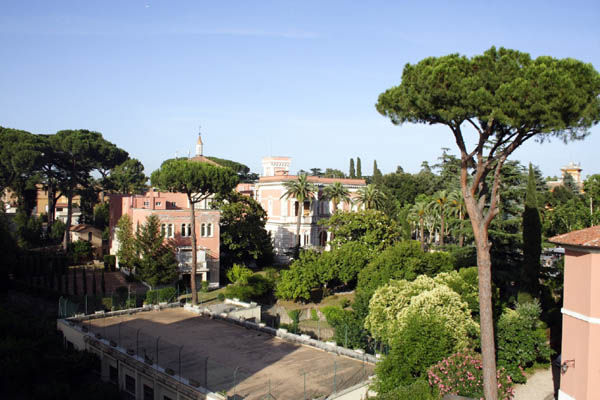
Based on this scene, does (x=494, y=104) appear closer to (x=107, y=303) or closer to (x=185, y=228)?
(x=107, y=303)

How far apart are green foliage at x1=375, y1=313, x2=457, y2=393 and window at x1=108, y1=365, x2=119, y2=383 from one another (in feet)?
36.5

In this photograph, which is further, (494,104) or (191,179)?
(191,179)

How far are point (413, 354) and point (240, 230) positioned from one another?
2664 centimetres

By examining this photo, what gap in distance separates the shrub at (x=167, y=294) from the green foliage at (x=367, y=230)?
13.8 meters

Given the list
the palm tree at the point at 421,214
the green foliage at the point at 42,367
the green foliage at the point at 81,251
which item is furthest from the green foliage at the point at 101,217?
the palm tree at the point at 421,214

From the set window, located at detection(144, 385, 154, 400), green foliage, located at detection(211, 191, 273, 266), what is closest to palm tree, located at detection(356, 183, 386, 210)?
green foliage, located at detection(211, 191, 273, 266)

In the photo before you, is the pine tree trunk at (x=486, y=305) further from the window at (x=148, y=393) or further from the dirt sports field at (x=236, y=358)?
the window at (x=148, y=393)

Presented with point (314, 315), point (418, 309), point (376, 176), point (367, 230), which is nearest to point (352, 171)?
point (376, 176)

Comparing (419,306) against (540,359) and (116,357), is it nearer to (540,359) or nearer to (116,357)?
(540,359)

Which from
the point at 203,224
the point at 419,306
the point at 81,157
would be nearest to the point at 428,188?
the point at 203,224

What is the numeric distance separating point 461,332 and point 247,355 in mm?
8747

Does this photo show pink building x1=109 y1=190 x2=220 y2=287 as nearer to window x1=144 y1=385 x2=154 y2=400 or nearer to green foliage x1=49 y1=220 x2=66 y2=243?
green foliage x1=49 y1=220 x2=66 y2=243

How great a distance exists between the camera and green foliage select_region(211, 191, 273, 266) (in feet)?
136

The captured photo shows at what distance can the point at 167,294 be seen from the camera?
32562 mm
